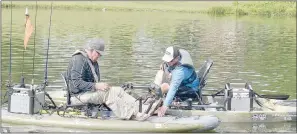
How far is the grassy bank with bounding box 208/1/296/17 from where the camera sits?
73062 mm

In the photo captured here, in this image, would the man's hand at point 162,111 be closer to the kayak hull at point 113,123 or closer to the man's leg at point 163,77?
the kayak hull at point 113,123

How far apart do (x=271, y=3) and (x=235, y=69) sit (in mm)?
53828

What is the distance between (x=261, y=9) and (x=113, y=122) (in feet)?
212

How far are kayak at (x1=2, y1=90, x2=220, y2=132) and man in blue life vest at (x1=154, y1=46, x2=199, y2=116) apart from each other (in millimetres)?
386

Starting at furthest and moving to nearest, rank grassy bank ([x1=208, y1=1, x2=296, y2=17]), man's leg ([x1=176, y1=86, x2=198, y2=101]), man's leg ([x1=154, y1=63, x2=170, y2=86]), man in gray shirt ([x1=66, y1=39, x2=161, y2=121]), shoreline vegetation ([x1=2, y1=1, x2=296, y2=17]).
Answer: grassy bank ([x1=208, y1=1, x2=296, y2=17])
shoreline vegetation ([x1=2, y1=1, x2=296, y2=17])
man's leg ([x1=154, y1=63, x2=170, y2=86])
man's leg ([x1=176, y1=86, x2=198, y2=101])
man in gray shirt ([x1=66, y1=39, x2=161, y2=121])

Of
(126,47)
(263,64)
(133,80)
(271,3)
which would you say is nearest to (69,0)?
(271,3)

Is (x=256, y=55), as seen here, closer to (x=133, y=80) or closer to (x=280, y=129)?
(x=133, y=80)

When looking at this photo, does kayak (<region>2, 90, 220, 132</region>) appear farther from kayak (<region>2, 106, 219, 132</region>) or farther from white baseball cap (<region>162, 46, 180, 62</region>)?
white baseball cap (<region>162, 46, 180, 62</region>)

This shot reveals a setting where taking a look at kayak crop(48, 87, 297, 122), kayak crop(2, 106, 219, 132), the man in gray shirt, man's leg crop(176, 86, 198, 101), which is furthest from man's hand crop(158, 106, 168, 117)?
man's leg crop(176, 86, 198, 101)

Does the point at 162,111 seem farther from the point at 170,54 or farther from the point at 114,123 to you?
the point at 170,54

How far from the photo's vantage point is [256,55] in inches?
1172

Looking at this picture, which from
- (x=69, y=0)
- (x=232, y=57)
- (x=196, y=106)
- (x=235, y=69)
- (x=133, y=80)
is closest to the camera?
(x=196, y=106)

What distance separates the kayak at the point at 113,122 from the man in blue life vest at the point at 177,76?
39 cm

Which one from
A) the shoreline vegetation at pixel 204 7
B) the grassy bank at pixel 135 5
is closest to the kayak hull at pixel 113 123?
the grassy bank at pixel 135 5
